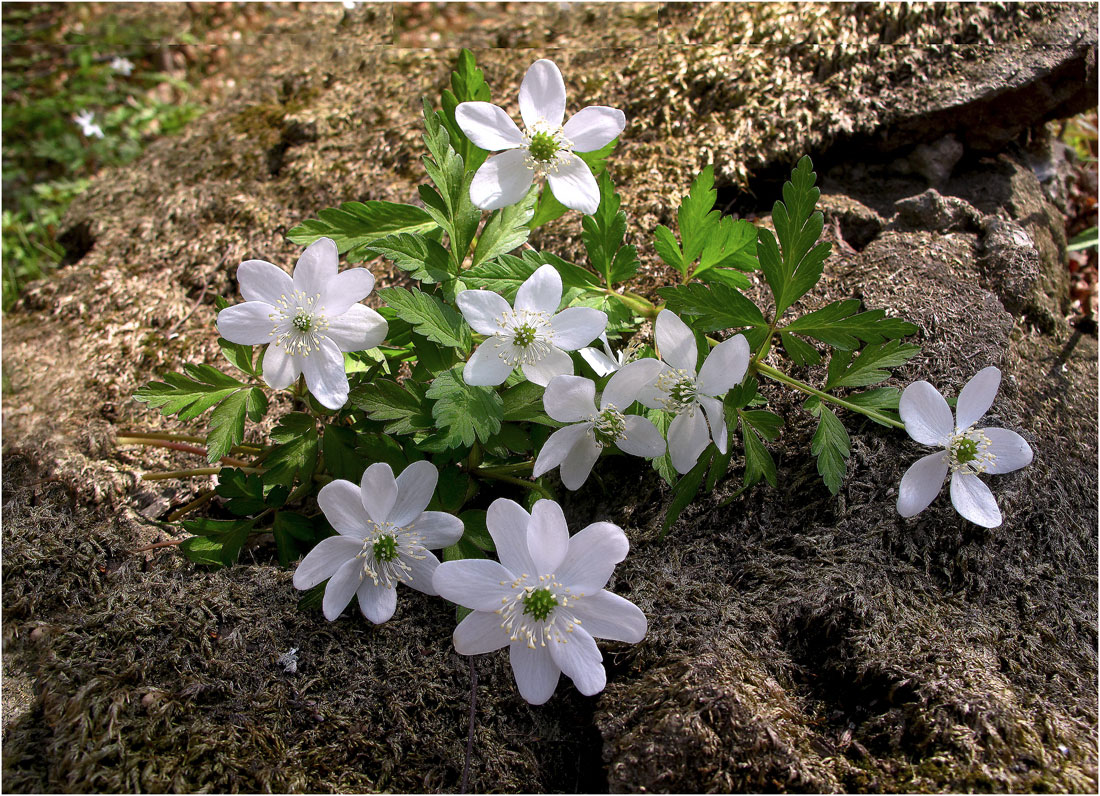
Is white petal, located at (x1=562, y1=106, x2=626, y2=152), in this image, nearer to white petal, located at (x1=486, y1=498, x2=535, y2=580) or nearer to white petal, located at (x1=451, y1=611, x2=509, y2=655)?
white petal, located at (x1=486, y1=498, x2=535, y2=580)

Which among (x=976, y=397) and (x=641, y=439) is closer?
(x=641, y=439)

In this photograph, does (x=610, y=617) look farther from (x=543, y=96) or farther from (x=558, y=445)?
→ (x=543, y=96)

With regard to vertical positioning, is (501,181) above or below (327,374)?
above

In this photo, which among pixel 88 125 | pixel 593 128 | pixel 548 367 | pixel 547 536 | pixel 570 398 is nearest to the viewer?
pixel 547 536

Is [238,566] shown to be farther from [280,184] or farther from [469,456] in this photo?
[280,184]

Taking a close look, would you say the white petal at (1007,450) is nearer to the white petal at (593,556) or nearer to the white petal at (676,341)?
the white petal at (676,341)

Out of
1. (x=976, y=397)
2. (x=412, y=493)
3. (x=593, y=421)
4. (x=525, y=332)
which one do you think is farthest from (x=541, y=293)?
(x=976, y=397)
